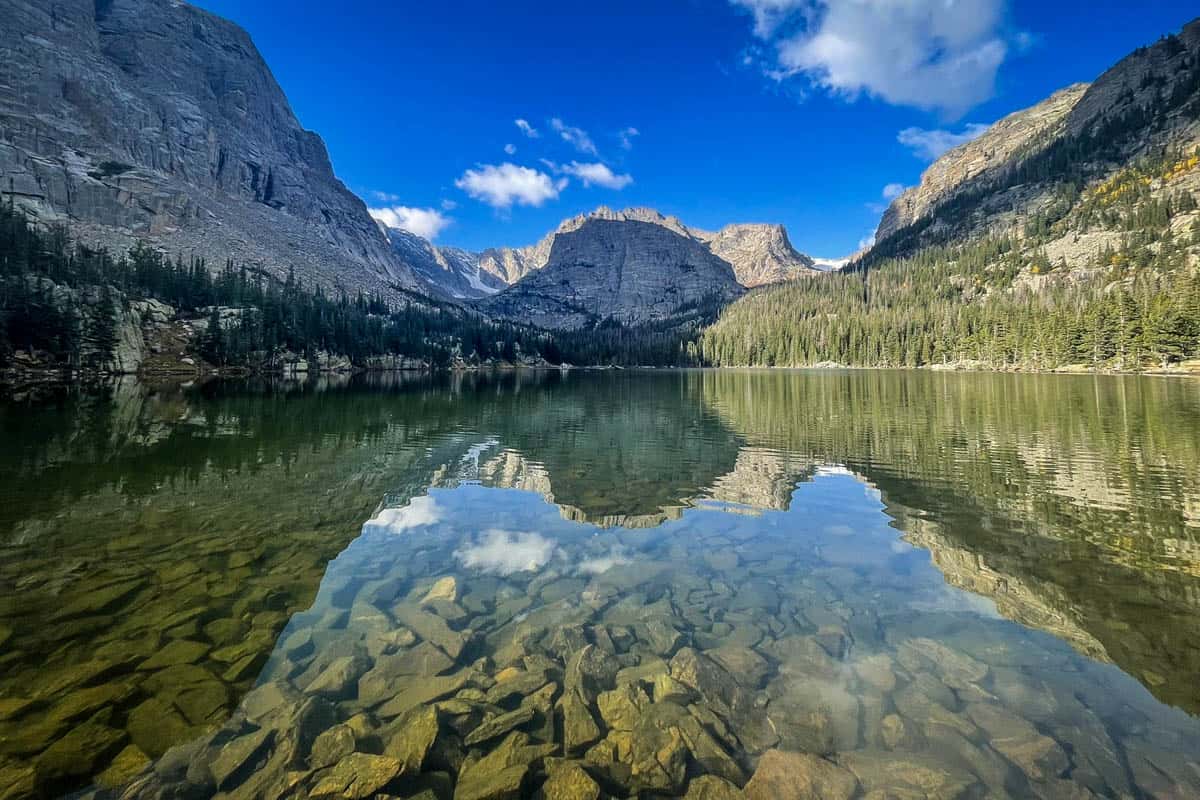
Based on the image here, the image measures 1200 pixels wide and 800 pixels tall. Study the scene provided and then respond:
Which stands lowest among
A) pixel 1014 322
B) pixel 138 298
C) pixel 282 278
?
pixel 1014 322

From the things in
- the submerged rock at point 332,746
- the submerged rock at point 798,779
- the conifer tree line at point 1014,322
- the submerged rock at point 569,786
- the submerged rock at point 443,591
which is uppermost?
the conifer tree line at point 1014,322

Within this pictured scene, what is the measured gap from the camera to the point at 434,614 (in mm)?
9203

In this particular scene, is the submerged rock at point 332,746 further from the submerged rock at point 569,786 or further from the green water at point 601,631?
the submerged rock at point 569,786

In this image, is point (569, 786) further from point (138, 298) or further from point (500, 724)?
point (138, 298)

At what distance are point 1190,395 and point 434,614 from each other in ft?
213

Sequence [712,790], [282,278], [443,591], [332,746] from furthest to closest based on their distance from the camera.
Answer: [282,278] → [443,591] → [332,746] → [712,790]

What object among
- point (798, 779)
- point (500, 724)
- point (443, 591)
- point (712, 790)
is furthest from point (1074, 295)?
point (500, 724)

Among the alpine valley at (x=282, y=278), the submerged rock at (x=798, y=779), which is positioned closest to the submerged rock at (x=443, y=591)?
the submerged rock at (x=798, y=779)

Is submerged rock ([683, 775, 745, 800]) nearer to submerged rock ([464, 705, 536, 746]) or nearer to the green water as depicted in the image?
the green water

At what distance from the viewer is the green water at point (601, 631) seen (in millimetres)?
5570

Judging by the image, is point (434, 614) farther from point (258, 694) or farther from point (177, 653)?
point (177, 653)

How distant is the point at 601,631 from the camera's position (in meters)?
8.60

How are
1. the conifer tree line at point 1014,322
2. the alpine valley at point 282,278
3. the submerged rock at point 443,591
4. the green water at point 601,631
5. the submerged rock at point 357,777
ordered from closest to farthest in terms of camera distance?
1. the submerged rock at point 357,777
2. the green water at point 601,631
3. the submerged rock at point 443,591
4. the alpine valley at point 282,278
5. the conifer tree line at point 1014,322

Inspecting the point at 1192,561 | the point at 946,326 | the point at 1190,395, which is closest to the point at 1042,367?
the point at 946,326
